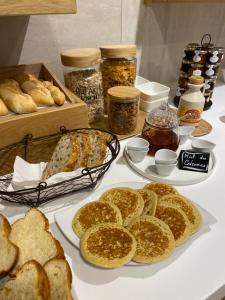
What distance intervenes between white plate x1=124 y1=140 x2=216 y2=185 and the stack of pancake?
7cm

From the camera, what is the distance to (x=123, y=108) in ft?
3.06

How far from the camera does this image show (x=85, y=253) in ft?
1.78

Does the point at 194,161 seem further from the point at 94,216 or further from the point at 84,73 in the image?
the point at 84,73

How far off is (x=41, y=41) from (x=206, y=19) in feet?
3.04

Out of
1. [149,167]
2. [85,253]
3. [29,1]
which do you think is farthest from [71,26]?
[85,253]

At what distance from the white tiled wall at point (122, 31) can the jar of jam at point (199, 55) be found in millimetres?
283

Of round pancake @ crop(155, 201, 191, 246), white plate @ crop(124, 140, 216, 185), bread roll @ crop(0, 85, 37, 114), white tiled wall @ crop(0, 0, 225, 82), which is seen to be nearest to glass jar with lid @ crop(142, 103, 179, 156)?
white plate @ crop(124, 140, 216, 185)

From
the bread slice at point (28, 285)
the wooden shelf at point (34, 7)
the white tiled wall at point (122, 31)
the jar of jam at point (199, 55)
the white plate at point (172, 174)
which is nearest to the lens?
the bread slice at point (28, 285)

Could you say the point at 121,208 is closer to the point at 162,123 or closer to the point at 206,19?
the point at 162,123

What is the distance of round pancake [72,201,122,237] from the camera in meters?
0.60

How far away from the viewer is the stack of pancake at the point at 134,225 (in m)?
0.54

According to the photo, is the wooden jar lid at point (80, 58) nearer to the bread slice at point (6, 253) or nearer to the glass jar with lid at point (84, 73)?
the glass jar with lid at point (84, 73)

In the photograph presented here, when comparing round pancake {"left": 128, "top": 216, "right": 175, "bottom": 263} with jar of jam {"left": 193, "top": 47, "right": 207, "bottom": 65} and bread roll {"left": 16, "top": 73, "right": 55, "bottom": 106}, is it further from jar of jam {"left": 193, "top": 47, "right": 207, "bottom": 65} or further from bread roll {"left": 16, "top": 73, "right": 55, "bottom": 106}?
jar of jam {"left": 193, "top": 47, "right": 207, "bottom": 65}

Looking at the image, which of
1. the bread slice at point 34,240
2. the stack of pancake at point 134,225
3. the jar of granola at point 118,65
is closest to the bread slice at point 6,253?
the bread slice at point 34,240
